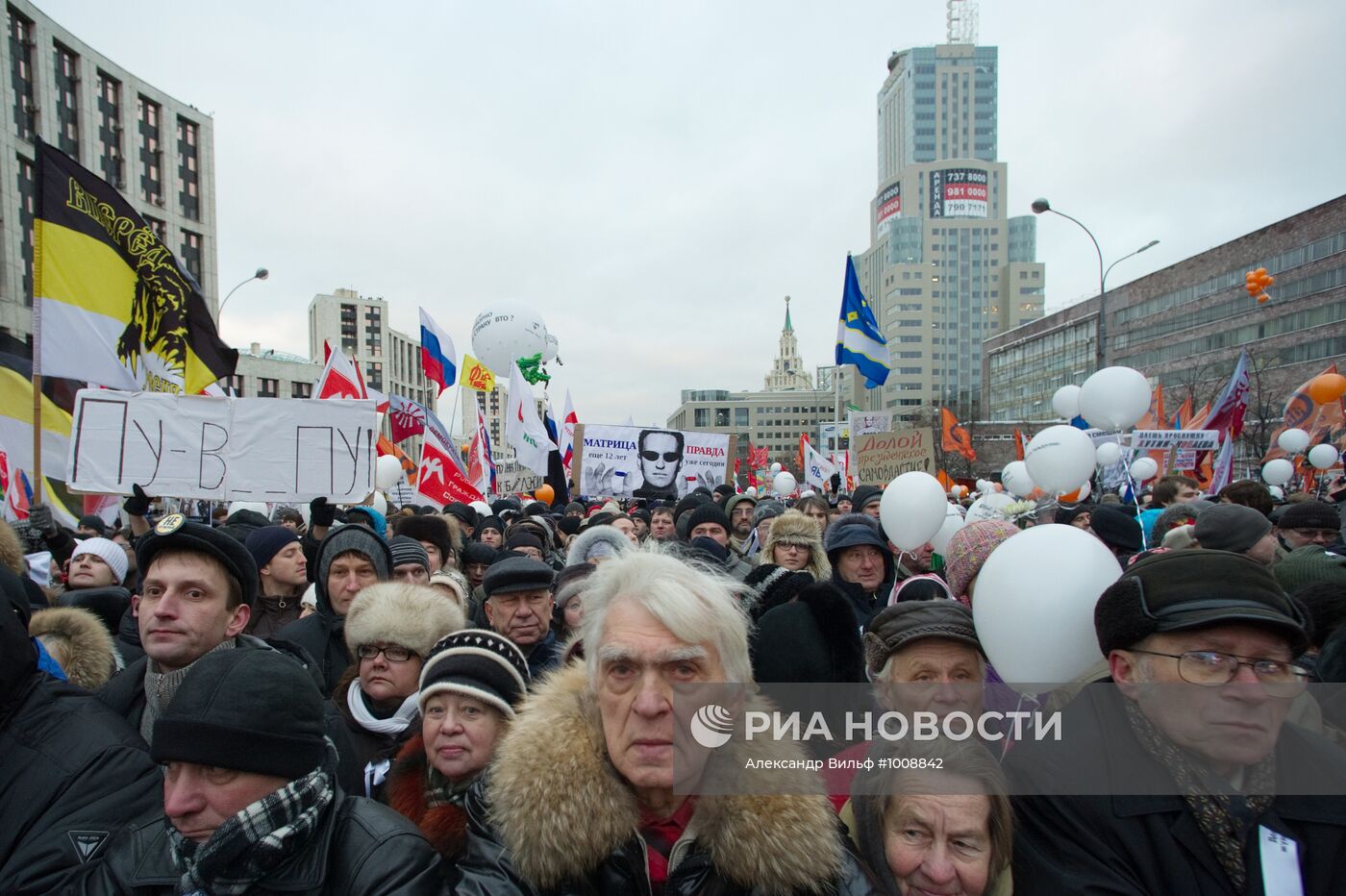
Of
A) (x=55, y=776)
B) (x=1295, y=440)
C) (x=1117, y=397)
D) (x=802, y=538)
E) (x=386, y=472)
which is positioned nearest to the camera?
(x=55, y=776)

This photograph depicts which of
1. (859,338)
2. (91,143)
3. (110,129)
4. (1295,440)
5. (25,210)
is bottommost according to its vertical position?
(1295,440)

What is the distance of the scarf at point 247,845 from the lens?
1.61 m

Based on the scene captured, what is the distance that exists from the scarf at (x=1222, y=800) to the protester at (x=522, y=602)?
9.50ft

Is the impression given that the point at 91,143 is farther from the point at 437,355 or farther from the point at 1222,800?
the point at 1222,800

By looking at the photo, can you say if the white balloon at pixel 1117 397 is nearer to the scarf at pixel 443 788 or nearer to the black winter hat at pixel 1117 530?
the black winter hat at pixel 1117 530

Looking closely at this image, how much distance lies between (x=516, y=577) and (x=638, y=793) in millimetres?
2309

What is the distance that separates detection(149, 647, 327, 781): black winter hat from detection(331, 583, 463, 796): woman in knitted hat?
3.42 ft

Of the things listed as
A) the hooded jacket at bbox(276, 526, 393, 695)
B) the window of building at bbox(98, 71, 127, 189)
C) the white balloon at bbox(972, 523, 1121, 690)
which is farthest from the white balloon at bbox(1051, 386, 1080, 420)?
the window of building at bbox(98, 71, 127, 189)

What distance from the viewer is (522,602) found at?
3.98 m

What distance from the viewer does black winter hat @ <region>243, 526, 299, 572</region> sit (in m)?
4.36

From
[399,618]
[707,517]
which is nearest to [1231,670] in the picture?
[399,618]

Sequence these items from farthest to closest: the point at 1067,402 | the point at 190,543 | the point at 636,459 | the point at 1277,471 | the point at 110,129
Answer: the point at 110,129, the point at 1277,471, the point at 1067,402, the point at 636,459, the point at 190,543

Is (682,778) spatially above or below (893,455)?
below

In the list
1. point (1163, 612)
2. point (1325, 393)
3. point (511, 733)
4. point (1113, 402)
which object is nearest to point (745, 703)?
point (511, 733)
